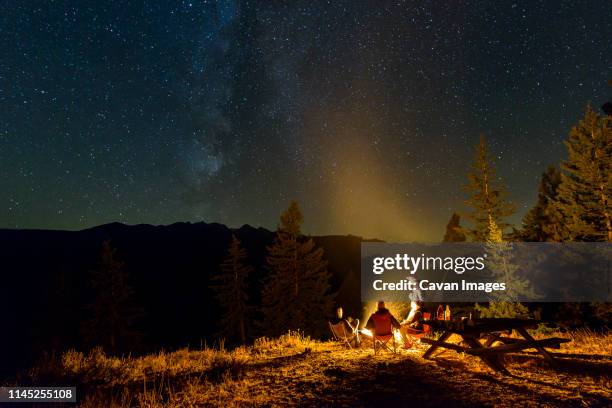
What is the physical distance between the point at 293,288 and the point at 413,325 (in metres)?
24.9

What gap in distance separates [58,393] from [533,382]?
7.81 meters

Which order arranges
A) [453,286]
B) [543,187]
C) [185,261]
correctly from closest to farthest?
[453,286] < [543,187] < [185,261]

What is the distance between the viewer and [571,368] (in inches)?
258

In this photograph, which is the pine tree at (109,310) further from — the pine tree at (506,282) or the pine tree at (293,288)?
the pine tree at (506,282)

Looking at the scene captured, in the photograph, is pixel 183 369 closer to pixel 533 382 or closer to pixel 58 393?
pixel 58 393

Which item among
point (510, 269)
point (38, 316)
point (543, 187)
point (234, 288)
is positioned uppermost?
point (543, 187)

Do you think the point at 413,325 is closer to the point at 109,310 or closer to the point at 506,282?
the point at 506,282

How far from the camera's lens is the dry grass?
5391 mm

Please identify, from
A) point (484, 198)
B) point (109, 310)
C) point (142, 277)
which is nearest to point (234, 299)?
point (109, 310)

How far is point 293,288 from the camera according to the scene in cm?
3366

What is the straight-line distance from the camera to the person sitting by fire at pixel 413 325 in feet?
29.9

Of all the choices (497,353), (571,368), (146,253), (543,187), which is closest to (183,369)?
(497,353)

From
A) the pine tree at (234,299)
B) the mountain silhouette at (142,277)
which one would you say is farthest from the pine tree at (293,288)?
the mountain silhouette at (142,277)

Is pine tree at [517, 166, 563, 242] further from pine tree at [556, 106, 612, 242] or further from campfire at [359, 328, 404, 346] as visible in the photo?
campfire at [359, 328, 404, 346]
